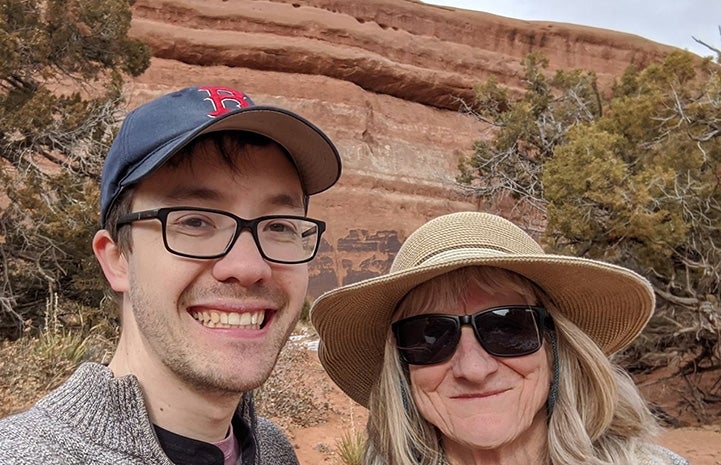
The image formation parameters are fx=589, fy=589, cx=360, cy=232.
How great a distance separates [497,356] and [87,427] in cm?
123

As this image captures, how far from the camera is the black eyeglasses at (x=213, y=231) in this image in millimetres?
1642

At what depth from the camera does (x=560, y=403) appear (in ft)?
6.46

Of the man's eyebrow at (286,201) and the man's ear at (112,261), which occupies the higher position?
the man's eyebrow at (286,201)

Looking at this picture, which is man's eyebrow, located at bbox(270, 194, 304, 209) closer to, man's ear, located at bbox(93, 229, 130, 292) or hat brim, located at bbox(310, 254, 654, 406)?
hat brim, located at bbox(310, 254, 654, 406)

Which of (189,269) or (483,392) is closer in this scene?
(189,269)

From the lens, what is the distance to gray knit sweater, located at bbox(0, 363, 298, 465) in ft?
4.50

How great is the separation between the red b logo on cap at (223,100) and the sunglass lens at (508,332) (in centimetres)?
103

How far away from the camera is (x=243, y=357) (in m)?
1.69

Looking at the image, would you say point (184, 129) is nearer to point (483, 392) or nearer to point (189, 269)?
point (189, 269)

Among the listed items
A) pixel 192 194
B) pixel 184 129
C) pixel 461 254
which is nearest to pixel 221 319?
pixel 192 194

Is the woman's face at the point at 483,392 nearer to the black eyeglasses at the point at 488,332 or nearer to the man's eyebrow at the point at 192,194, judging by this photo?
the black eyeglasses at the point at 488,332

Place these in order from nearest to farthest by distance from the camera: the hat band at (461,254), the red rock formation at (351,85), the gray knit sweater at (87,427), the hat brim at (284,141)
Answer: the gray knit sweater at (87,427)
the hat brim at (284,141)
the hat band at (461,254)
the red rock formation at (351,85)

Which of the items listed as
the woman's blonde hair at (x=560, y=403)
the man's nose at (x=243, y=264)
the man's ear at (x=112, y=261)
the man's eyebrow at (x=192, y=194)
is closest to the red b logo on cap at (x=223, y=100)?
the man's eyebrow at (x=192, y=194)

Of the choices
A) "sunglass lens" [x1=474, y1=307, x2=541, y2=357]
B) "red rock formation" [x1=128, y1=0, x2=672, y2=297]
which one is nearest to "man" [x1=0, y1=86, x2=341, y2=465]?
"sunglass lens" [x1=474, y1=307, x2=541, y2=357]
